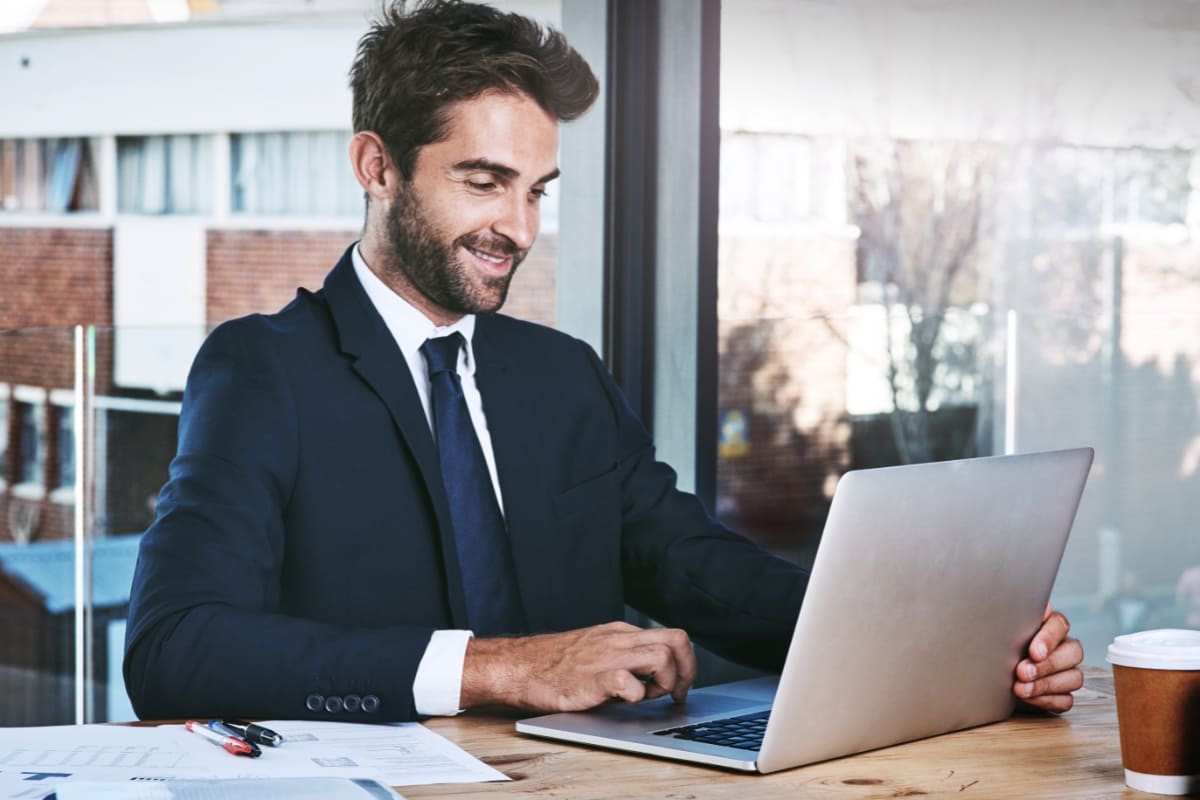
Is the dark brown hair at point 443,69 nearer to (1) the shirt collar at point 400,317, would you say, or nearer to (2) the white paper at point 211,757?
(1) the shirt collar at point 400,317

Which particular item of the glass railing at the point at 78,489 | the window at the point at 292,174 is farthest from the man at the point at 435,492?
the window at the point at 292,174

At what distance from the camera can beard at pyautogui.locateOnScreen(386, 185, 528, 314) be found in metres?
2.12

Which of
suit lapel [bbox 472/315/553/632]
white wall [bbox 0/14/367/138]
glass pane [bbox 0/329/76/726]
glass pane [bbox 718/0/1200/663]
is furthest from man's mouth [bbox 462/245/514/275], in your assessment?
glass pane [bbox 0/329/76/726]

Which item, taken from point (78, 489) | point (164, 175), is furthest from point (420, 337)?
point (164, 175)

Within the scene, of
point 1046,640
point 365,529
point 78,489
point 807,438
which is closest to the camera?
point 1046,640

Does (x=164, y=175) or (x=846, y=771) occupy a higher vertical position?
(x=164, y=175)

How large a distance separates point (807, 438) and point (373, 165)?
1.44 m

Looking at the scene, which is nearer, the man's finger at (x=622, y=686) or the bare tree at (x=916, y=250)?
the man's finger at (x=622, y=686)

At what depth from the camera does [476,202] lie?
7.15ft

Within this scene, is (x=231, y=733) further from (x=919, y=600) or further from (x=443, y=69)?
(x=443, y=69)

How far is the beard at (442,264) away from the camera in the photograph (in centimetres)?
212

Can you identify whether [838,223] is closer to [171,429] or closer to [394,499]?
[394,499]

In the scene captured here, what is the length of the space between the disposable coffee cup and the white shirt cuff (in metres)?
0.63

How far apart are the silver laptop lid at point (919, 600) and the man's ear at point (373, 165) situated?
3.67 ft
